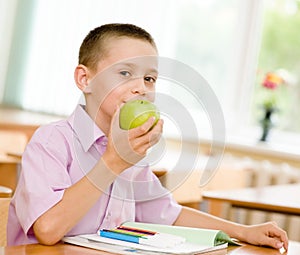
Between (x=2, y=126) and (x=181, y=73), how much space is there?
1581 millimetres

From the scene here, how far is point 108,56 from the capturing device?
66.0 inches

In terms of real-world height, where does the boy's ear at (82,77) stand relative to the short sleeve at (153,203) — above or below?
above

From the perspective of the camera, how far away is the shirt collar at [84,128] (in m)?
1.65

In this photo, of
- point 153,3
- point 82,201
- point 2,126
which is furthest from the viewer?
point 153,3

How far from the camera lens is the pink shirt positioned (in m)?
1.50

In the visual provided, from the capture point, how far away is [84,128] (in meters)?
1.69

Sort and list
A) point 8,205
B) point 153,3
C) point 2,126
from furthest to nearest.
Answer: point 153,3 → point 2,126 → point 8,205

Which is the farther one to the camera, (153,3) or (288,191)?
(153,3)

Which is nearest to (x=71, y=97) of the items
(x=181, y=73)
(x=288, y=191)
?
(x=181, y=73)

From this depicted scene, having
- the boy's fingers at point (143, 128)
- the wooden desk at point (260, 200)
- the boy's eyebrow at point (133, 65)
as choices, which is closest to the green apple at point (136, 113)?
the boy's fingers at point (143, 128)

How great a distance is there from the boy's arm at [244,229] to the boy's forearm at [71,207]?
43 cm

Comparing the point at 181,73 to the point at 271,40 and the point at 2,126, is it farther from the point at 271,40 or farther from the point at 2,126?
the point at 2,126

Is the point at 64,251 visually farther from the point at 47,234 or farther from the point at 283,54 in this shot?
the point at 283,54

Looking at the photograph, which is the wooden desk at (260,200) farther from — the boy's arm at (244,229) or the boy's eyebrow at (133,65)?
the boy's eyebrow at (133,65)
